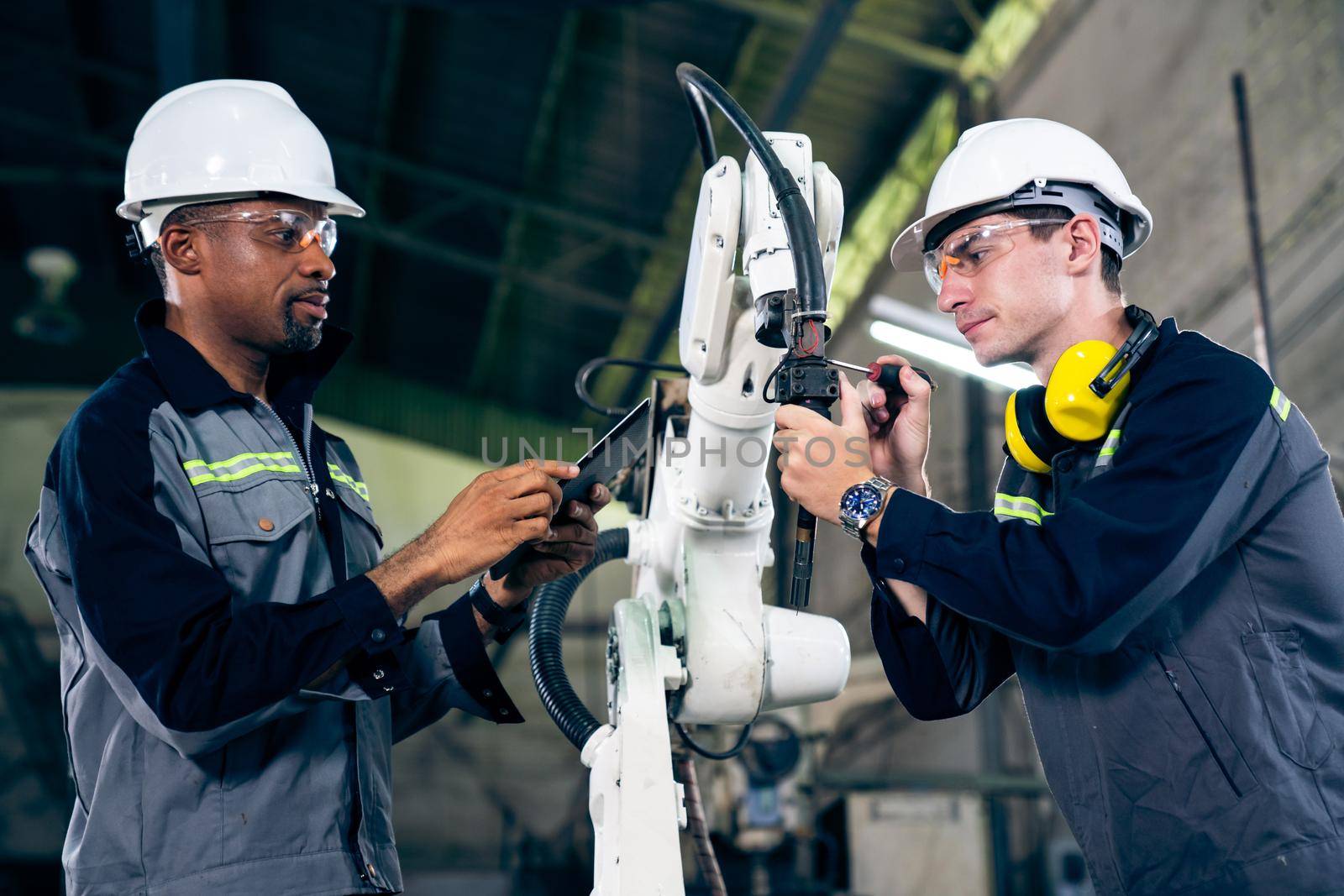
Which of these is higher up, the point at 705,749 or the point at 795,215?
the point at 795,215

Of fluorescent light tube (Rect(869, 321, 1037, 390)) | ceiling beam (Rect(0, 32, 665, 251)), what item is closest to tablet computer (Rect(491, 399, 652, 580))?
fluorescent light tube (Rect(869, 321, 1037, 390))

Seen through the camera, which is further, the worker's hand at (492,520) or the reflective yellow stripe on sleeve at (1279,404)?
the worker's hand at (492,520)

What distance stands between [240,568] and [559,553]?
0.55 m

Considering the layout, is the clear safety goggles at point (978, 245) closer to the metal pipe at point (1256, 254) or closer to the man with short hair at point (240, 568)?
the man with short hair at point (240, 568)

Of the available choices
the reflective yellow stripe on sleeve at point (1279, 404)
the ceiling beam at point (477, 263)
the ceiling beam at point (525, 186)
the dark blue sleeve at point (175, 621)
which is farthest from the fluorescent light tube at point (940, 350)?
the ceiling beam at point (477, 263)

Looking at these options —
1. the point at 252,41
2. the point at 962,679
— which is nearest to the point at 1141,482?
the point at 962,679

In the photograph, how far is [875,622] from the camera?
1914 mm

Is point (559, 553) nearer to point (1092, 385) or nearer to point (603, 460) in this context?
point (603, 460)

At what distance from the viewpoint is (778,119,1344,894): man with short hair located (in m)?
1.45

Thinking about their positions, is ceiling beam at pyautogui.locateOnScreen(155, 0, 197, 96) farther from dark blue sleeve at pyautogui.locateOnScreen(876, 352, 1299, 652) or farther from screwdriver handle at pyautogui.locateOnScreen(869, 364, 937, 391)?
dark blue sleeve at pyautogui.locateOnScreen(876, 352, 1299, 652)

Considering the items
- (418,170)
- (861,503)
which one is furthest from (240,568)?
(418,170)

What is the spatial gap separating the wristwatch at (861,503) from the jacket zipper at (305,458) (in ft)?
2.89

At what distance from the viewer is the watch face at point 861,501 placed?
1625 millimetres

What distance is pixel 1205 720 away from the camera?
149 cm
